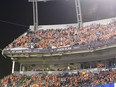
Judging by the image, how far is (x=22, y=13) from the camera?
39.9 metres

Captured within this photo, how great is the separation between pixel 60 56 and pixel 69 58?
3.71 ft

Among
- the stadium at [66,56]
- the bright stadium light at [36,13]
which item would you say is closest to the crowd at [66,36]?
the stadium at [66,56]

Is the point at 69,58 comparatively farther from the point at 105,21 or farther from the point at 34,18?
the point at 34,18

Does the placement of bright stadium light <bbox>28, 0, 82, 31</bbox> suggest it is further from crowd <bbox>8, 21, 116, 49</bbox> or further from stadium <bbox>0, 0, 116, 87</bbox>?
crowd <bbox>8, 21, 116, 49</bbox>

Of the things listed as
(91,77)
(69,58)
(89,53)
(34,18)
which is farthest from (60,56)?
(34,18)

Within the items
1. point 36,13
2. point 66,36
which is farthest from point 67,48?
point 36,13

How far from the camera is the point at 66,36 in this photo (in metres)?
34.0

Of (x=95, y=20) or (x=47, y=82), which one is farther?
(x=95, y=20)

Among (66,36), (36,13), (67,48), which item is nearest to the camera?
(67,48)

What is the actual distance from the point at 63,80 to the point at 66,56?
3.75 m

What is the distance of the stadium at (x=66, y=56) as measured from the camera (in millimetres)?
27484

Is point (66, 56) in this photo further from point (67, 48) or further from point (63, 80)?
point (63, 80)

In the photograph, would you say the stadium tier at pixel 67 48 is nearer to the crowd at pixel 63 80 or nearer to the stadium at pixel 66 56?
the stadium at pixel 66 56

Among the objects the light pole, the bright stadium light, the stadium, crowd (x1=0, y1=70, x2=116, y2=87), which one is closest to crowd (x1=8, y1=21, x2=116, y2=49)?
the stadium
